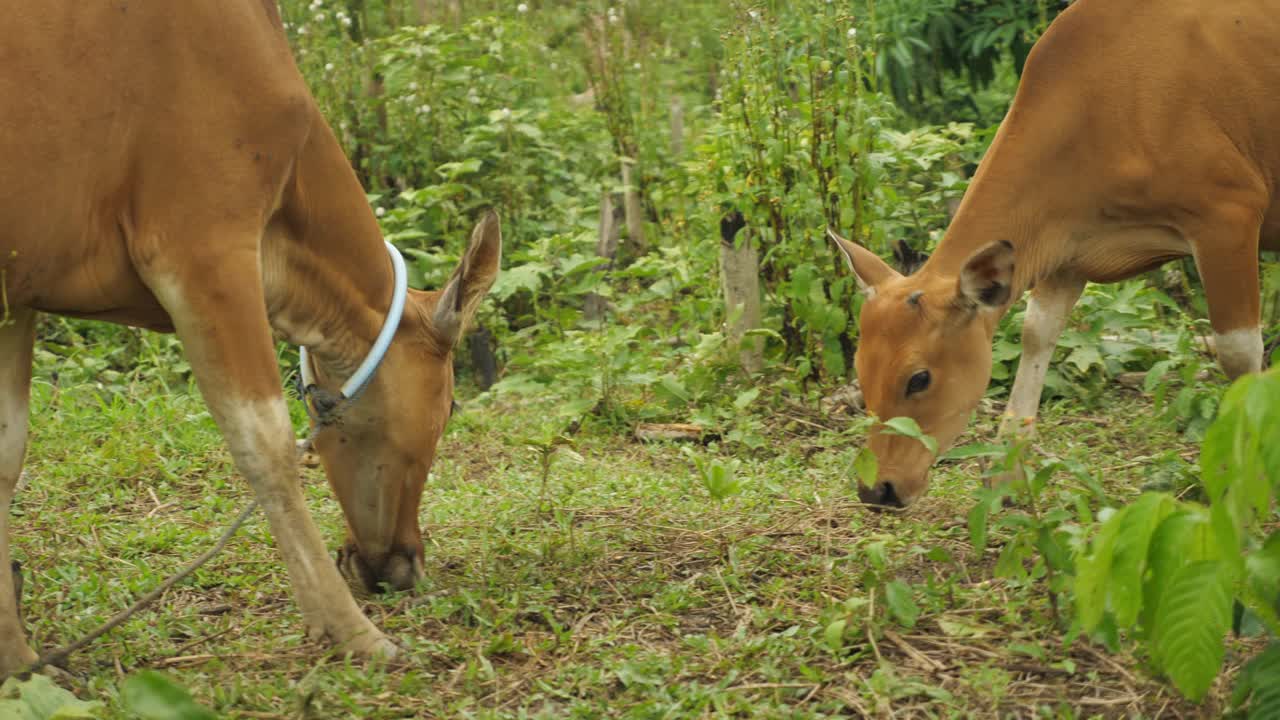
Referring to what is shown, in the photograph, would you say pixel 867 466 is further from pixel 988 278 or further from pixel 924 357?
pixel 988 278

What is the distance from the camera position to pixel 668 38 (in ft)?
39.7

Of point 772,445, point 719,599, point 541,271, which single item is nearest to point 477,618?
point 719,599

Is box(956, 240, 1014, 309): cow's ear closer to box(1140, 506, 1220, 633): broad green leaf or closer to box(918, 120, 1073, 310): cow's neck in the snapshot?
box(918, 120, 1073, 310): cow's neck

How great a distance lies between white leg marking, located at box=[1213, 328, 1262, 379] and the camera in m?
4.48

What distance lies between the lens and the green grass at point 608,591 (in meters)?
3.19

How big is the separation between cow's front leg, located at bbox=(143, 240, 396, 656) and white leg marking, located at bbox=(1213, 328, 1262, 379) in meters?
2.90

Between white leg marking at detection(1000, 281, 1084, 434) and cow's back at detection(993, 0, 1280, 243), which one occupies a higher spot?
cow's back at detection(993, 0, 1280, 243)

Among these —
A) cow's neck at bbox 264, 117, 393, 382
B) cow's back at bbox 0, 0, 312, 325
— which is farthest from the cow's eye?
cow's back at bbox 0, 0, 312, 325

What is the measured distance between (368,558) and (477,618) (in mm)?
426

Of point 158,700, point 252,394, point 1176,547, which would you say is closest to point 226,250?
point 252,394

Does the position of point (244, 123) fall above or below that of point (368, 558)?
above

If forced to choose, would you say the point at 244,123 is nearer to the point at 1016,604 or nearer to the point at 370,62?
the point at 1016,604

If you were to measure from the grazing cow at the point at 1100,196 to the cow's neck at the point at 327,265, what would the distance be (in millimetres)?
1686

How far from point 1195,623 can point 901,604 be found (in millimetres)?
1116
